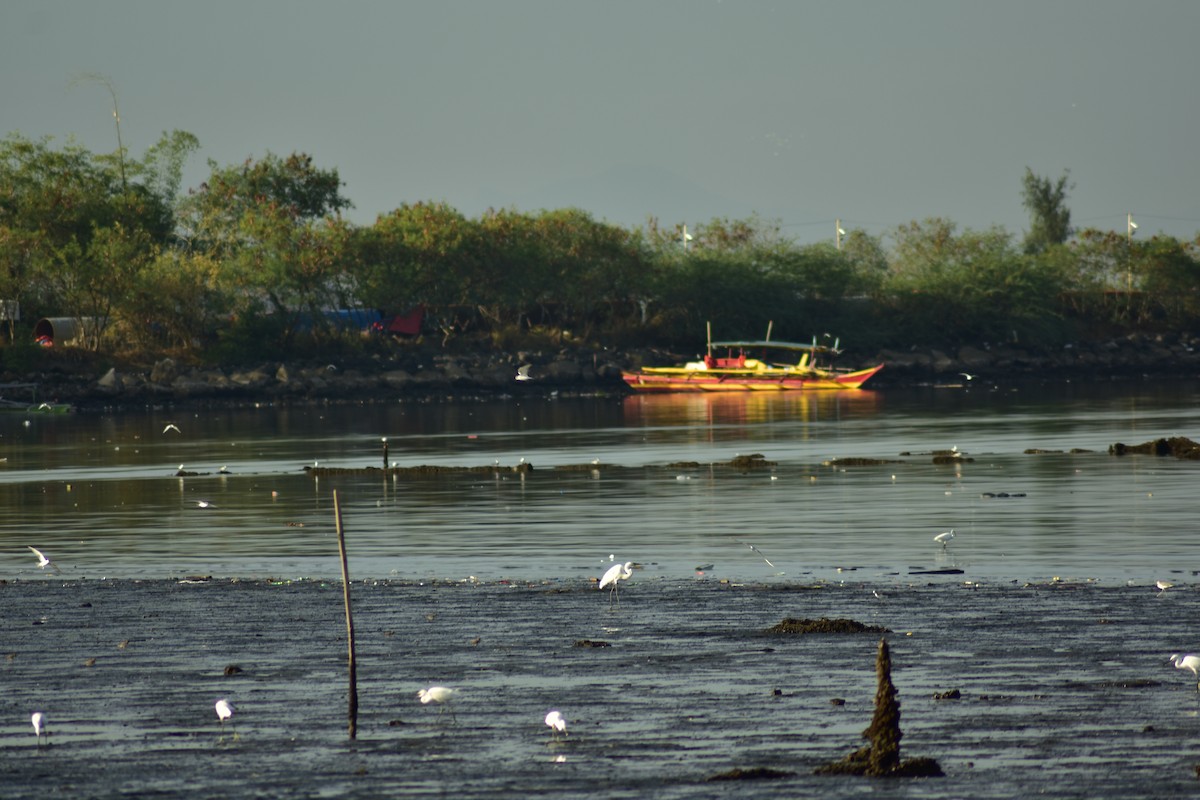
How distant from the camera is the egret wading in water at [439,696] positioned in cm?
1457

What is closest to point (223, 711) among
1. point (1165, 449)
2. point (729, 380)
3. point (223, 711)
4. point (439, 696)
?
point (223, 711)

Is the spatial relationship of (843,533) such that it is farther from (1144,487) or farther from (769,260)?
(769,260)

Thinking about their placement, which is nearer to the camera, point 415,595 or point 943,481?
point 415,595

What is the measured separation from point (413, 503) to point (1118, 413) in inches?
1748

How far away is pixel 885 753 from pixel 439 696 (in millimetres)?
4104

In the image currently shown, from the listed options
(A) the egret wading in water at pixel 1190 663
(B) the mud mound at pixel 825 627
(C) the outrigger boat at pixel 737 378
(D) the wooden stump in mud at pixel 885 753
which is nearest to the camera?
(D) the wooden stump in mud at pixel 885 753

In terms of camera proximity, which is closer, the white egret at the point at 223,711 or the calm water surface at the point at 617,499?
the white egret at the point at 223,711

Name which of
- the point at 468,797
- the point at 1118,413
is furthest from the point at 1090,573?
the point at 1118,413

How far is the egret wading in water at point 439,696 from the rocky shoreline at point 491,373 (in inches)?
3339

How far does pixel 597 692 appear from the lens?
15492 mm

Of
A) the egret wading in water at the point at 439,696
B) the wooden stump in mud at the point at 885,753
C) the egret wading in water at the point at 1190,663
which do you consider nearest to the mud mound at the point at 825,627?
the egret wading in water at the point at 1190,663

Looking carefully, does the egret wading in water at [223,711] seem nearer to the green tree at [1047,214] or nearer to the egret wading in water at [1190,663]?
the egret wading in water at [1190,663]

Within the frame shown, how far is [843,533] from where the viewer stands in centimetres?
2922

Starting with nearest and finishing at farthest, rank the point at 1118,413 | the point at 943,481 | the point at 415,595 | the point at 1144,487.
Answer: the point at 415,595
the point at 1144,487
the point at 943,481
the point at 1118,413
